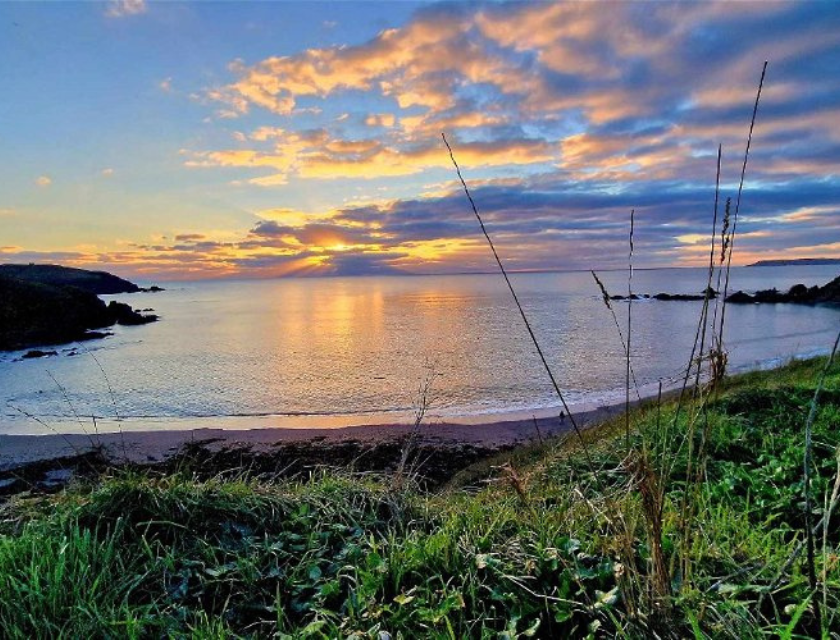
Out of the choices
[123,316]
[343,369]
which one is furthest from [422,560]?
[123,316]

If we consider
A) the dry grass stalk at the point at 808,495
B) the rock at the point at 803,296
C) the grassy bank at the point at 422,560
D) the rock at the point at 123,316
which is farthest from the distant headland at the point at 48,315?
the rock at the point at 803,296

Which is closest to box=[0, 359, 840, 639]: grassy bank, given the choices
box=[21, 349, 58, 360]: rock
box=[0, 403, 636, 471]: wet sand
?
box=[0, 403, 636, 471]: wet sand

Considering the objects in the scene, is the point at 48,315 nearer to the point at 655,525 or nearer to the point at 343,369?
the point at 343,369

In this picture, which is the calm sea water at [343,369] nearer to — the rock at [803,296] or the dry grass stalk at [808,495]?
the dry grass stalk at [808,495]

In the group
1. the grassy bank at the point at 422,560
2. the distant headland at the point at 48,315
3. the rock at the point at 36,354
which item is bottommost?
the rock at the point at 36,354

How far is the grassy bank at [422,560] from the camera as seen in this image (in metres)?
2.55

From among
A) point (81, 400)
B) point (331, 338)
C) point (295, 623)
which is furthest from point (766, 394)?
point (331, 338)

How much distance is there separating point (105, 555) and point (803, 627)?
4116mm

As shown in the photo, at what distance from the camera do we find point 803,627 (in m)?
2.53

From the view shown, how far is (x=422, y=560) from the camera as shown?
128 inches

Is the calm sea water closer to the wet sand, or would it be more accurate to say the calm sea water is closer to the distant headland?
the wet sand

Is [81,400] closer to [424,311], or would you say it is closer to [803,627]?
[803,627]

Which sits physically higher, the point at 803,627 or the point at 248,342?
the point at 803,627

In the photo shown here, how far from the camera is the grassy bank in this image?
255 cm
